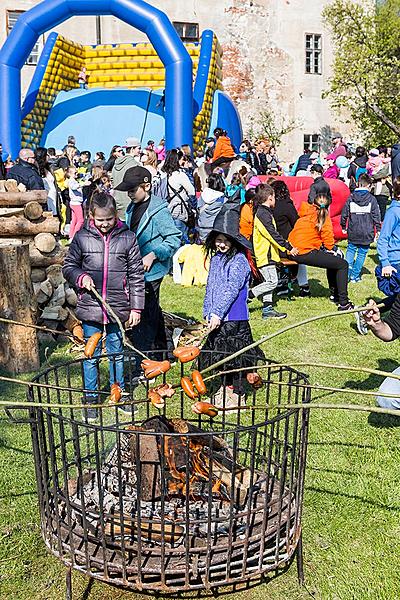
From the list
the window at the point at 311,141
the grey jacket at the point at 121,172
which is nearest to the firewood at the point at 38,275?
the grey jacket at the point at 121,172

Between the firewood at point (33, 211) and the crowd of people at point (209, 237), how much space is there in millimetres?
551

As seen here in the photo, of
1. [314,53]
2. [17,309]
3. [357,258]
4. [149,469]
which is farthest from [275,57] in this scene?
[149,469]

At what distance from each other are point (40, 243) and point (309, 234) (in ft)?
11.2

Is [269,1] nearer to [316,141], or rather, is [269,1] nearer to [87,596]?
[316,141]

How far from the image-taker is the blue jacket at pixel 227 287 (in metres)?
5.33

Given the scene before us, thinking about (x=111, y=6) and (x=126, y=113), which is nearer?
(x=111, y=6)

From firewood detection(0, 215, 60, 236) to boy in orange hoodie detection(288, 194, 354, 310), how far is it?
309 centimetres

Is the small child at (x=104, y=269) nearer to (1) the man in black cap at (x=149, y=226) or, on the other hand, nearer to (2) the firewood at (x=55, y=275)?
(1) the man in black cap at (x=149, y=226)

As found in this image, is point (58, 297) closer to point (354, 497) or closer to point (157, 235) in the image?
point (157, 235)

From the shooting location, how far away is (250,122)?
1108 inches

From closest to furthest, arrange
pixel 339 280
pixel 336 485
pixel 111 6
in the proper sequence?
pixel 336 485 < pixel 339 280 < pixel 111 6

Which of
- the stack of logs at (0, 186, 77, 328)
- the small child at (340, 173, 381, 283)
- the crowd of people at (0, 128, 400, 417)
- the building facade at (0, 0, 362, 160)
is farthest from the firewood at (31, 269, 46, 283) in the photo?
the building facade at (0, 0, 362, 160)

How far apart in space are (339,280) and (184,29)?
21.7 metres

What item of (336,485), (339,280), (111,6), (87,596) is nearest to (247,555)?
(87,596)
